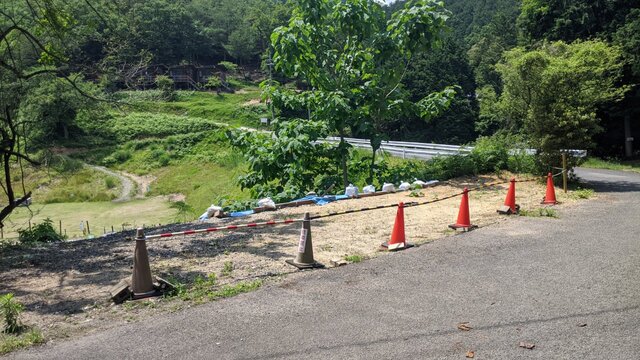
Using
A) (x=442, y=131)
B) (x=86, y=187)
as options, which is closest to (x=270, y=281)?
(x=86, y=187)

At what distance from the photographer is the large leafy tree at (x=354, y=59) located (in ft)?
51.2

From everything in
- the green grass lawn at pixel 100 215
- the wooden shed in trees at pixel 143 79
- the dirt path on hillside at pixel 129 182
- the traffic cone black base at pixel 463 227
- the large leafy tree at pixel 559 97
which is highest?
the wooden shed in trees at pixel 143 79

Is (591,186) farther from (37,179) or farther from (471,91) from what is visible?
(471,91)

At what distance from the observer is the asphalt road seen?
4961 millimetres

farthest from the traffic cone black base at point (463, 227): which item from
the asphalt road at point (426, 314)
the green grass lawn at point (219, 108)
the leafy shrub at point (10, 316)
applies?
the green grass lawn at point (219, 108)

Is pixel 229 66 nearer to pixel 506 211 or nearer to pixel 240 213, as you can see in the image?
pixel 240 213

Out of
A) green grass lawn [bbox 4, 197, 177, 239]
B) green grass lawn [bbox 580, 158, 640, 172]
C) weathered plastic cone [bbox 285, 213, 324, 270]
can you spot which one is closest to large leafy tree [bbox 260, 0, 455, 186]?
weathered plastic cone [bbox 285, 213, 324, 270]

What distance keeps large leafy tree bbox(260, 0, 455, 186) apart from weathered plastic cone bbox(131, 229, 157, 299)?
9524 mm

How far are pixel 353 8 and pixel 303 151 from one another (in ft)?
15.1

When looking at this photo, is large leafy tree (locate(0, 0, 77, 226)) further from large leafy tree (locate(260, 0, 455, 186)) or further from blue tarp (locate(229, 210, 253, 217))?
large leafy tree (locate(260, 0, 455, 186))

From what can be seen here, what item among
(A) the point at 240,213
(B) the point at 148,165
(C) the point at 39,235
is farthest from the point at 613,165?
(B) the point at 148,165

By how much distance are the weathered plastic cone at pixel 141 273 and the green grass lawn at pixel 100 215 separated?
52.5ft

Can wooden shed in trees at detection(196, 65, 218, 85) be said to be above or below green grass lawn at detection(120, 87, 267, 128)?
above

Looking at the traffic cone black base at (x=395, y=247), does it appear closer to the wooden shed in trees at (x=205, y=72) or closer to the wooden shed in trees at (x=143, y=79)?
the wooden shed in trees at (x=143, y=79)
